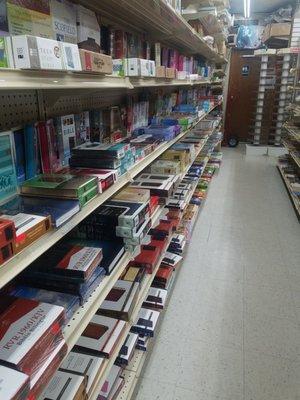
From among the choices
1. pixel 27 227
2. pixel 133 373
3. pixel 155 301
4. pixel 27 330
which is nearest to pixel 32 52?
pixel 27 227

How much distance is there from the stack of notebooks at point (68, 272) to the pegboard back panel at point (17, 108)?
52 centimetres

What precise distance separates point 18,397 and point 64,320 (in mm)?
279

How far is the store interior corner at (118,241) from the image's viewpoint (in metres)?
0.85

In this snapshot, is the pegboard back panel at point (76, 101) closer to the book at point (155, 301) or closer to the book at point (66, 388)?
the book at point (66, 388)

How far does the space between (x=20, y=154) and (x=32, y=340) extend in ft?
2.09

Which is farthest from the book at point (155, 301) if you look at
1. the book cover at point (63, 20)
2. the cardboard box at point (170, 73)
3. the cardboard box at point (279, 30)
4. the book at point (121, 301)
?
the cardboard box at point (279, 30)

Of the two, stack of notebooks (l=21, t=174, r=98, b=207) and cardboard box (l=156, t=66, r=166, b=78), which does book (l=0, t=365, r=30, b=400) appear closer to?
stack of notebooks (l=21, t=174, r=98, b=207)

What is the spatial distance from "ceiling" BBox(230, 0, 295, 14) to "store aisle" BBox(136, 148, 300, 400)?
5.21m

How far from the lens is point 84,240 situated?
4.52 ft

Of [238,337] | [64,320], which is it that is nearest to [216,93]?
[238,337]

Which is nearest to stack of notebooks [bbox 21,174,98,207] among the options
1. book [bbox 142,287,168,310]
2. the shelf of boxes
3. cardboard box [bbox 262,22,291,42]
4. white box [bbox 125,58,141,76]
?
Answer: white box [bbox 125,58,141,76]

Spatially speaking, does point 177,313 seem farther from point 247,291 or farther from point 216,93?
point 216,93

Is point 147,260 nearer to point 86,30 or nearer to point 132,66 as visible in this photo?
point 132,66

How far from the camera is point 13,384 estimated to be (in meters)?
0.68
